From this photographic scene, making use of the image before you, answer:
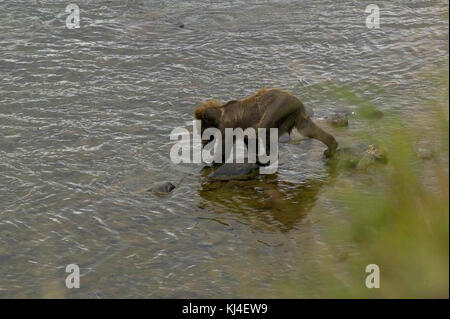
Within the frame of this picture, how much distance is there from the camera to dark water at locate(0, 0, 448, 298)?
34.5 feet

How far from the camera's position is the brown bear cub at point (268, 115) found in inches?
488

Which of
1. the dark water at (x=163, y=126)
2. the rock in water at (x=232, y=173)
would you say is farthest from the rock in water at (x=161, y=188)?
the rock in water at (x=232, y=173)

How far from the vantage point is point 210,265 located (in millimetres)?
10398

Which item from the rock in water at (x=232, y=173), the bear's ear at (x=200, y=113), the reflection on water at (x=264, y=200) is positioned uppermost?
the bear's ear at (x=200, y=113)

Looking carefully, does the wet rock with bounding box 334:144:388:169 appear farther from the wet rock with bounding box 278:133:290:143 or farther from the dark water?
the wet rock with bounding box 278:133:290:143

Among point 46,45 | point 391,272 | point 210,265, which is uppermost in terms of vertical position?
point 46,45

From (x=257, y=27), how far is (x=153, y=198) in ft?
26.3

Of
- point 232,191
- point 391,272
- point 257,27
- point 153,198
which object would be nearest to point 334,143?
point 232,191

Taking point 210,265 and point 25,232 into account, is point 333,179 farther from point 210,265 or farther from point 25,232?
point 25,232

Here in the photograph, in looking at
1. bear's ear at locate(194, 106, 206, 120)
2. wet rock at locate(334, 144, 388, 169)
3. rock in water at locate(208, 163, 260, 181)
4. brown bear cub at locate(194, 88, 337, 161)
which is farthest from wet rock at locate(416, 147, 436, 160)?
bear's ear at locate(194, 106, 206, 120)

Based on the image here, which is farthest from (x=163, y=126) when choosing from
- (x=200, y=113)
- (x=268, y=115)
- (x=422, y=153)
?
(x=422, y=153)

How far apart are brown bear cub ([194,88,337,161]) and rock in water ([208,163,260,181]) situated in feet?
1.79

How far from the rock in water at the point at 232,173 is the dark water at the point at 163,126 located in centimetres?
28

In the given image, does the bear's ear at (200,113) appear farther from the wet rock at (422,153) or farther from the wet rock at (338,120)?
the wet rock at (422,153)
